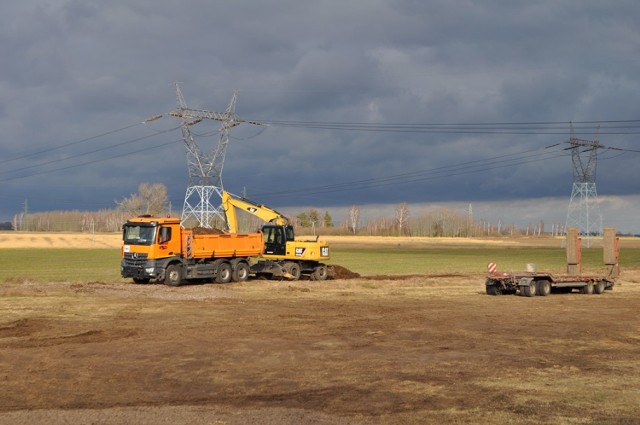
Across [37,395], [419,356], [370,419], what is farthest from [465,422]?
[37,395]

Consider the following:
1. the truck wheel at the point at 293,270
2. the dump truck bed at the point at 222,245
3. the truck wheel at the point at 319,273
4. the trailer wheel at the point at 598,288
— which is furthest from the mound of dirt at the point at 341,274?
the trailer wheel at the point at 598,288

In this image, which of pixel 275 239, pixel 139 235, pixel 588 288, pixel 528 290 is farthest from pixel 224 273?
pixel 588 288

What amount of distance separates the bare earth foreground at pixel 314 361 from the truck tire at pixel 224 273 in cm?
914

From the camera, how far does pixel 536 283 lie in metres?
35.9

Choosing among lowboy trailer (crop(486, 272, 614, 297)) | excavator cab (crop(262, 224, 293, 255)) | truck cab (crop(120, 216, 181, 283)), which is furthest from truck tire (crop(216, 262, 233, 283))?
lowboy trailer (crop(486, 272, 614, 297))

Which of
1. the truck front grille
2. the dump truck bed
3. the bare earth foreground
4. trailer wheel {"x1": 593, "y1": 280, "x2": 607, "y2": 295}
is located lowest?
the bare earth foreground

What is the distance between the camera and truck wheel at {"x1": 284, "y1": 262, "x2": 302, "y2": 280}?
4403 cm

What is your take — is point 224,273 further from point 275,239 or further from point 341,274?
point 341,274

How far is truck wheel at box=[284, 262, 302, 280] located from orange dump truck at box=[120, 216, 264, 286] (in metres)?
3.36

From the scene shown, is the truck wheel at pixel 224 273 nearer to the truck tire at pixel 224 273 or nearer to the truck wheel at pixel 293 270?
the truck tire at pixel 224 273

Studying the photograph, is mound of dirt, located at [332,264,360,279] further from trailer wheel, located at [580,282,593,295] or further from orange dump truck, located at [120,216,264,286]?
trailer wheel, located at [580,282,593,295]

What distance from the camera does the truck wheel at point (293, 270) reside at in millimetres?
44031

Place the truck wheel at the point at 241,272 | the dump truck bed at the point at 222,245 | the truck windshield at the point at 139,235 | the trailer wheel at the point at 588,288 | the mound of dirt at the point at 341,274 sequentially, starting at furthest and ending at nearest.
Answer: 1. the mound of dirt at the point at 341,274
2. the truck wheel at the point at 241,272
3. the dump truck bed at the point at 222,245
4. the truck windshield at the point at 139,235
5. the trailer wheel at the point at 588,288

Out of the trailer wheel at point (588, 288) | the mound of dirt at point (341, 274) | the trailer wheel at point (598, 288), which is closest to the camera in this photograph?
the trailer wheel at point (588, 288)
